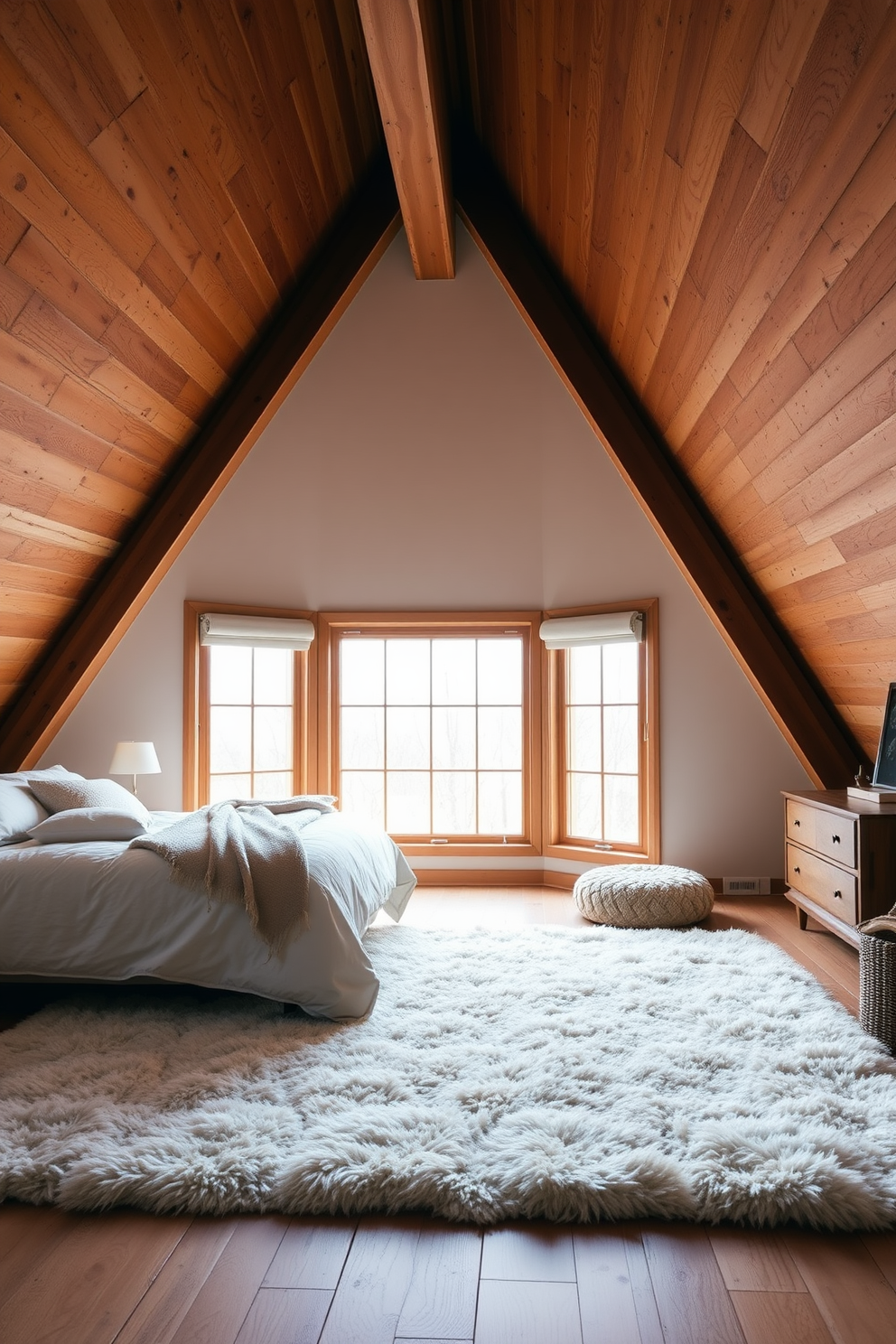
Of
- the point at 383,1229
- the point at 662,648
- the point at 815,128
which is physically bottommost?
the point at 383,1229

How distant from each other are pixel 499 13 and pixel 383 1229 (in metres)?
4.33

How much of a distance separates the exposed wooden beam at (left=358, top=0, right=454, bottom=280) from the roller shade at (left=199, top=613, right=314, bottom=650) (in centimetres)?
225

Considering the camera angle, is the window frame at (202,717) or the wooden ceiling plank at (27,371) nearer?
the wooden ceiling plank at (27,371)

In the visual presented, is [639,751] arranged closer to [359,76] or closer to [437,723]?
[437,723]

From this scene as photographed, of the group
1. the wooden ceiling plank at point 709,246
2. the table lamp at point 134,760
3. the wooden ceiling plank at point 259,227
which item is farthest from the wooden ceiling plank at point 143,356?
the wooden ceiling plank at point 709,246

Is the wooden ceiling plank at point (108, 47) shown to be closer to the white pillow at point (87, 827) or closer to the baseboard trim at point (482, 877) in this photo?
the white pillow at point (87, 827)

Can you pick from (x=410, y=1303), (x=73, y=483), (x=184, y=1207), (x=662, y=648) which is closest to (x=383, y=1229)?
(x=410, y=1303)

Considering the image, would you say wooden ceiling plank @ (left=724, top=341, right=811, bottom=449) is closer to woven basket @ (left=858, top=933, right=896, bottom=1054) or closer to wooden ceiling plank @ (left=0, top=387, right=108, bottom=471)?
woven basket @ (left=858, top=933, right=896, bottom=1054)

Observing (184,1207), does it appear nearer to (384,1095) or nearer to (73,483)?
(384,1095)

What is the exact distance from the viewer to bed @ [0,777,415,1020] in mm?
3131

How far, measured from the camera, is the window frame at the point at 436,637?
5648mm

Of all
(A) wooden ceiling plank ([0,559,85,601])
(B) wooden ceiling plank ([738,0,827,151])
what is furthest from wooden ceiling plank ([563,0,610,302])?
(A) wooden ceiling plank ([0,559,85,601])

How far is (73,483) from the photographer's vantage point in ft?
13.9

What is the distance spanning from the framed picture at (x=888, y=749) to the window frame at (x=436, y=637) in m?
2.03
